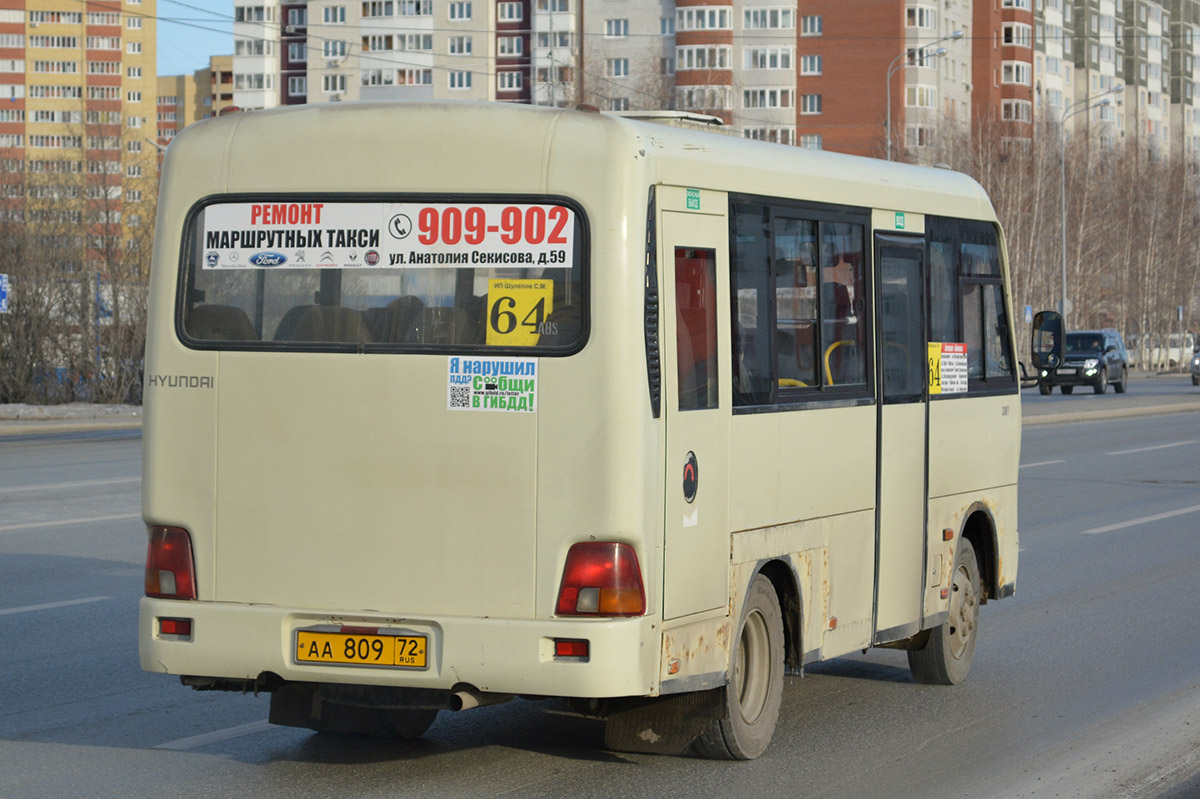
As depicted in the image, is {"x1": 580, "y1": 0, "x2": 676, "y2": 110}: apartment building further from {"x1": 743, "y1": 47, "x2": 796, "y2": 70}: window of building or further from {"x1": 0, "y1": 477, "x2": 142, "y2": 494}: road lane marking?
{"x1": 0, "y1": 477, "x2": 142, "y2": 494}: road lane marking

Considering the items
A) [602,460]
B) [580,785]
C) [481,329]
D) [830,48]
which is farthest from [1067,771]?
[830,48]

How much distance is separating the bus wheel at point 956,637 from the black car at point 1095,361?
45049 millimetres

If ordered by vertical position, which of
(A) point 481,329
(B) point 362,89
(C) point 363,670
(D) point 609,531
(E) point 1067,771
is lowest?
(E) point 1067,771

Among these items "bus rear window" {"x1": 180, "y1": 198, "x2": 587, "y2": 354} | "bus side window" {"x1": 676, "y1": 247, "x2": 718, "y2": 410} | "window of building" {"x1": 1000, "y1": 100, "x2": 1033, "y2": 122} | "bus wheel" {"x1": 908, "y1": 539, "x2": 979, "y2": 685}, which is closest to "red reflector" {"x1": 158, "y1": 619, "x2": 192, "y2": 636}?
"bus rear window" {"x1": 180, "y1": 198, "x2": 587, "y2": 354}

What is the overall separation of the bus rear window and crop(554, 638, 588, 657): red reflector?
998mm

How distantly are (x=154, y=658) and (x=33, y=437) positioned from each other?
977 inches

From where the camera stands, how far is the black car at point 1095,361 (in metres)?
54.0

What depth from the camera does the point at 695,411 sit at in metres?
6.68

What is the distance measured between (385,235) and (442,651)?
149 centimetres

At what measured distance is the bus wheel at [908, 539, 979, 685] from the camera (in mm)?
9086

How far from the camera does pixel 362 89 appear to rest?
133 m

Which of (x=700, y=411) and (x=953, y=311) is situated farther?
(x=953, y=311)

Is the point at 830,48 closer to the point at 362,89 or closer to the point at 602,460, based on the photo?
the point at 362,89

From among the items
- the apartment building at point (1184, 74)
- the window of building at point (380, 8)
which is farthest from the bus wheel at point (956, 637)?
the apartment building at point (1184, 74)
